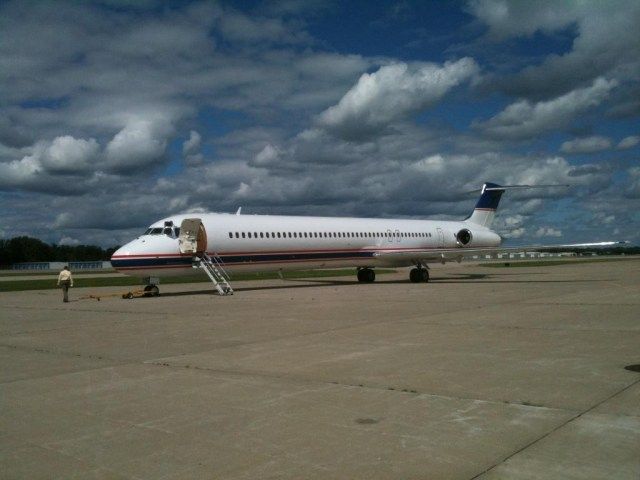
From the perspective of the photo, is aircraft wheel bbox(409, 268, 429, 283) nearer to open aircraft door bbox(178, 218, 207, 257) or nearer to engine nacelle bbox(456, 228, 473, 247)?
engine nacelle bbox(456, 228, 473, 247)

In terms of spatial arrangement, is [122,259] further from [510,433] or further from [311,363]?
[510,433]

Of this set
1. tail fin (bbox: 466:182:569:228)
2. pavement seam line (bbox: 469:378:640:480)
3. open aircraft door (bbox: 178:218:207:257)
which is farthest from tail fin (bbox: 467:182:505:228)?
pavement seam line (bbox: 469:378:640:480)

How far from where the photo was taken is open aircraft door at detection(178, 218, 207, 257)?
21844 mm

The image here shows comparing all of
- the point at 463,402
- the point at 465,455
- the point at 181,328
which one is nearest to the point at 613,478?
the point at 465,455

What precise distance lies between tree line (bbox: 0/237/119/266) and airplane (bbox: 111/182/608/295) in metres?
75.0

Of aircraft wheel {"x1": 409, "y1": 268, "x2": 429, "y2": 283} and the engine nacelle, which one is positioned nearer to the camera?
aircraft wheel {"x1": 409, "y1": 268, "x2": 429, "y2": 283}

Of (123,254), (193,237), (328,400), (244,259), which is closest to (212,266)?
(193,237)

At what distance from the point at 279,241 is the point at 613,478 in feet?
69.8

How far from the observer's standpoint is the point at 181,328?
12141 millimetres

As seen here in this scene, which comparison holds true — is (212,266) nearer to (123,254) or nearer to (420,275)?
(123,254)

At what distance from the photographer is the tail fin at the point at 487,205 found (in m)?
37.4

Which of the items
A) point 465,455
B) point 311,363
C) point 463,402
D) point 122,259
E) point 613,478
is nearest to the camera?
point 613,478

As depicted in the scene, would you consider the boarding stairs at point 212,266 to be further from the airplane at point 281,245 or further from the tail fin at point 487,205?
the tail fin at point 487,205

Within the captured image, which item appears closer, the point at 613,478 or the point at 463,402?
the point at 613,478
